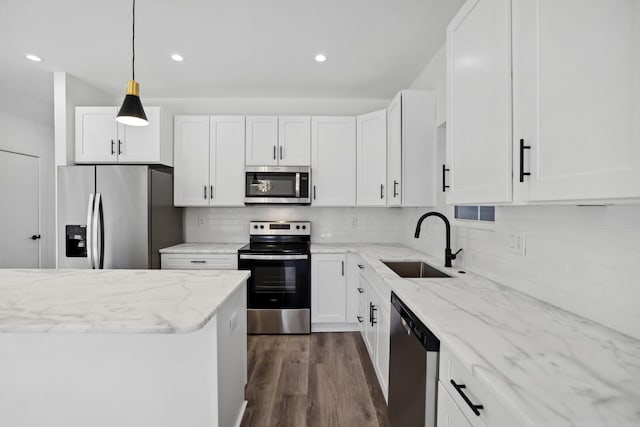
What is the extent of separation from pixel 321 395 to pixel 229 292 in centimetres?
122

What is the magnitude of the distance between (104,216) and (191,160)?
Result: 3.32ft

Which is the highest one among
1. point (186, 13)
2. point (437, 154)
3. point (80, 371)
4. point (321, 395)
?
point (186, 13)

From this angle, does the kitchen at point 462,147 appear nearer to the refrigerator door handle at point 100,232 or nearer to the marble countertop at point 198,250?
the marble countertop at point 198,250

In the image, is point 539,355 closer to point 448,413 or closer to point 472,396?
point 472,396

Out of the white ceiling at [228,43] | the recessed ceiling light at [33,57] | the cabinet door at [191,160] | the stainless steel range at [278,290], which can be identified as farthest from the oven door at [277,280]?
the recessed ceiling light at [33,57]

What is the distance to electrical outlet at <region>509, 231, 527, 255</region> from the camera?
1.49m

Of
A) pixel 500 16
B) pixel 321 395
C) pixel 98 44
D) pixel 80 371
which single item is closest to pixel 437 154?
pixel 500 16

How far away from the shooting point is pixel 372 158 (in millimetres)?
3195

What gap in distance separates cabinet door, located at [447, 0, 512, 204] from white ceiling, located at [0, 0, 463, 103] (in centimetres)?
83

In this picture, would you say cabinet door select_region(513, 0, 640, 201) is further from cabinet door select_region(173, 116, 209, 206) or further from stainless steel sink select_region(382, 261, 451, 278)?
cabinet door select_region(173, 116, 209, 206)

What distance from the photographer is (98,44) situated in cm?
246

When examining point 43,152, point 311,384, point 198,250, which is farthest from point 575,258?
point 43,152

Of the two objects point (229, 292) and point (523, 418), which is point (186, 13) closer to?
point (229, 292)

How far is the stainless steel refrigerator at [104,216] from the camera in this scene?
111 inches
